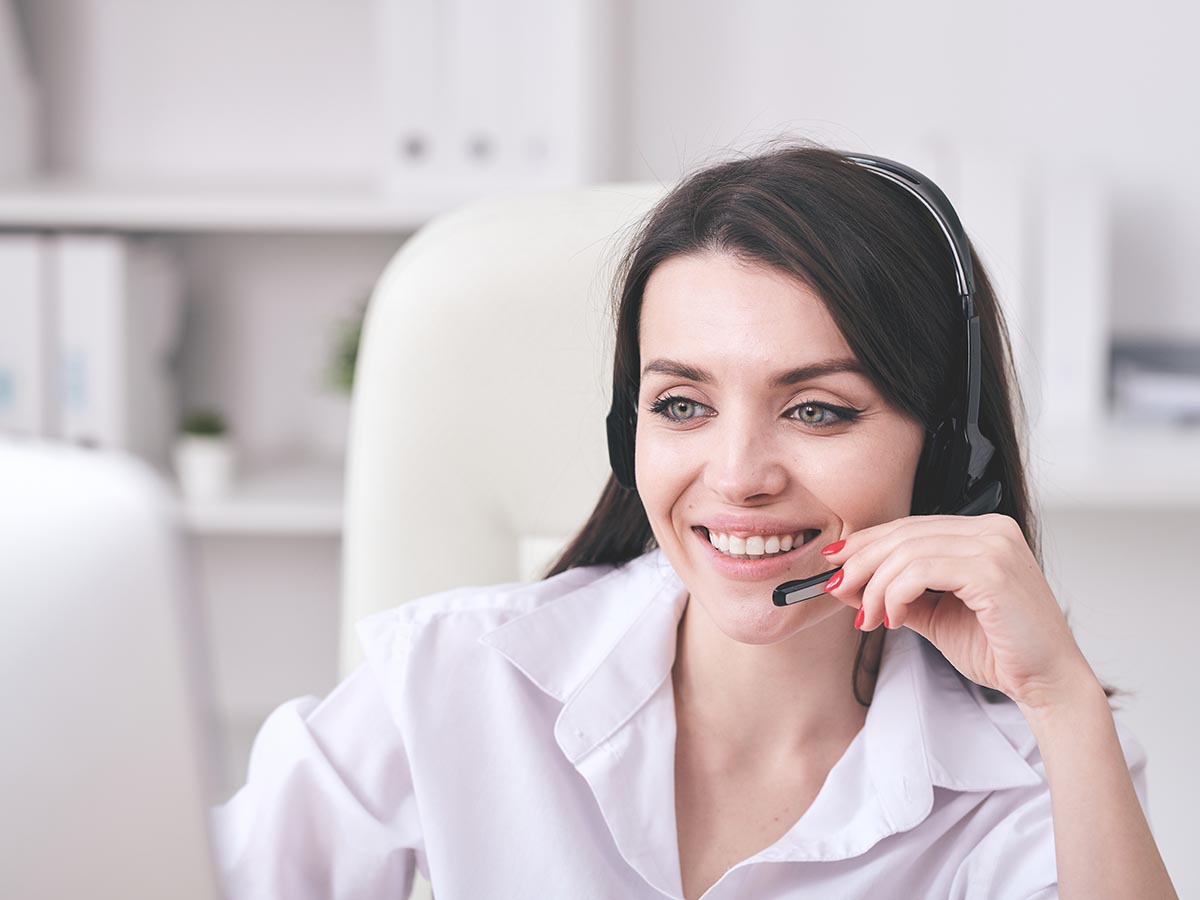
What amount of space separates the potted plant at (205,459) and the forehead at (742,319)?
134 cm

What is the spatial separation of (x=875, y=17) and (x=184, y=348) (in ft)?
4.33

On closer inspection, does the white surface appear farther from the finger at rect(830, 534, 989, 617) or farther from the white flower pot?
the finger at rect(830, 534, 989, 617)

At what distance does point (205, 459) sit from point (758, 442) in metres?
1.43

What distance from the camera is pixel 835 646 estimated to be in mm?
1001

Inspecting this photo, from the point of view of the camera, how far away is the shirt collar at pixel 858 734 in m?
0.92

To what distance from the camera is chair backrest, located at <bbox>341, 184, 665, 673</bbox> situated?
3.67 feet

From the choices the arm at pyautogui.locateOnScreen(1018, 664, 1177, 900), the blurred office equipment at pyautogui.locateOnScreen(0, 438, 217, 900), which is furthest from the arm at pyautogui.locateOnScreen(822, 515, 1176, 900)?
the blurred office equipment at pyautogui.locateOnScreen(0, 438, 217, 900)

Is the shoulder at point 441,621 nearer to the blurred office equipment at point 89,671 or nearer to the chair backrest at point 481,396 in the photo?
the chair backrest at point 481,396

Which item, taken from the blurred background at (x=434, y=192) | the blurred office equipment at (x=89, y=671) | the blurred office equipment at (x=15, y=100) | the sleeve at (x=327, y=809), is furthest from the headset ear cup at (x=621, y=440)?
the blurred office equipment at (x=15, y=100)

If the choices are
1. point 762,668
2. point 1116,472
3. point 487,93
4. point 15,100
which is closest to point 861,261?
point 762,668

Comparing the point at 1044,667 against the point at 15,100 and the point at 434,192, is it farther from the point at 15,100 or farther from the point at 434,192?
the point at 15,100

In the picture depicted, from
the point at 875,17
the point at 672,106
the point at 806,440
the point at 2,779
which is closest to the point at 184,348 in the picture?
the point at 672,106

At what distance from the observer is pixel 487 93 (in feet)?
6.32

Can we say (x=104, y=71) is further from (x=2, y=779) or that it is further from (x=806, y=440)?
(x=2, y=779)
